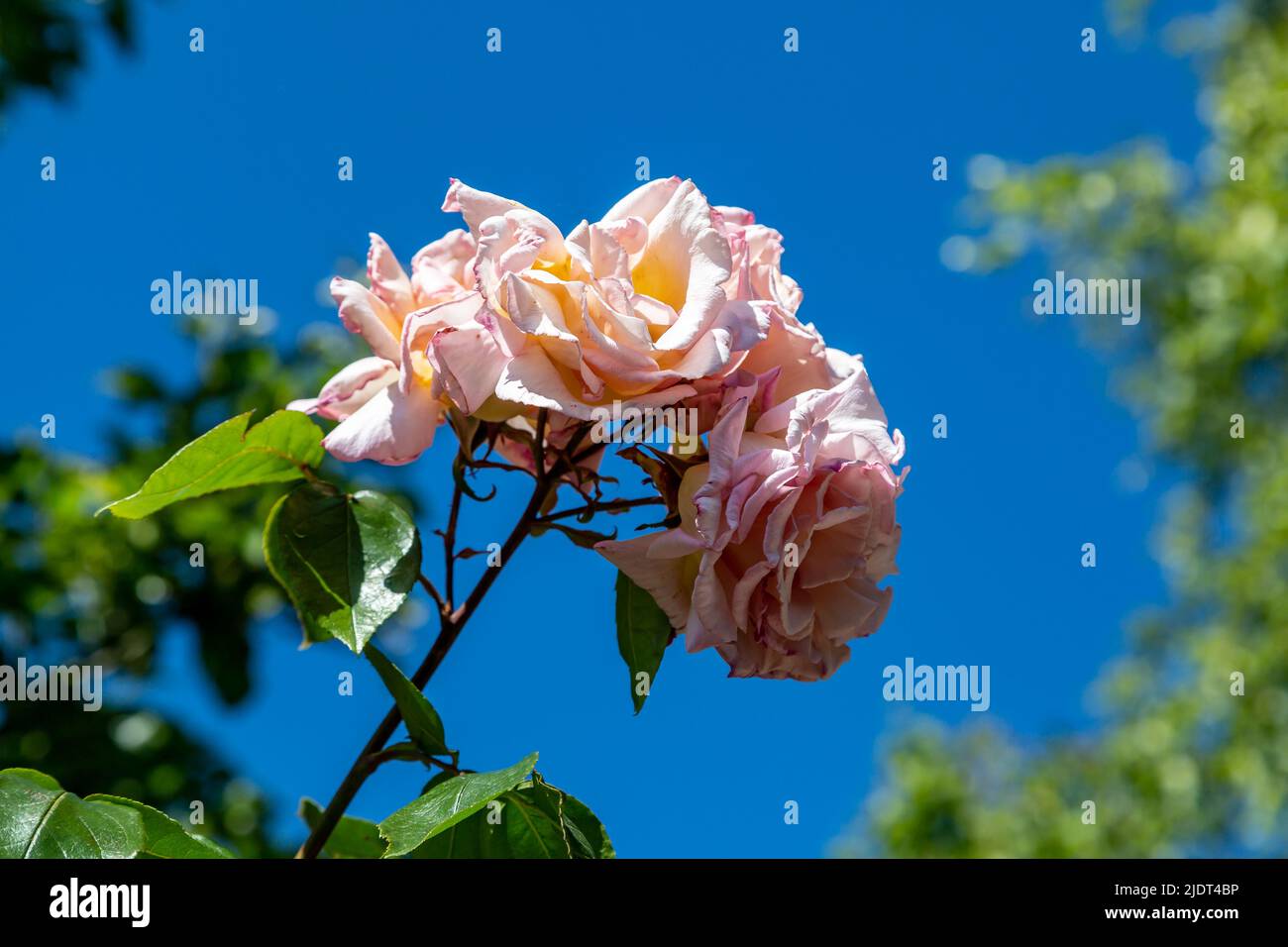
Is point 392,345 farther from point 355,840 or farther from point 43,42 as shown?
point 43,42

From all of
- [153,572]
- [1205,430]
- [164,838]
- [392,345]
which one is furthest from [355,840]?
[1205,430]

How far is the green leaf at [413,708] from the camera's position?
0.77 metres

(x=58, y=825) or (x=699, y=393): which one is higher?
(x=699, y=393)

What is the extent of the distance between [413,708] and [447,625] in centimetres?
6

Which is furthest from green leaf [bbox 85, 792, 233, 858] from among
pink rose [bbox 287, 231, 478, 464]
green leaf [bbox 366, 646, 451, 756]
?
pink rose [bbox 287, 231, 478, 464]

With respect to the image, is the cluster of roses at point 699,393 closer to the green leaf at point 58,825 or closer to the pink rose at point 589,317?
the pink rose at point 589,317

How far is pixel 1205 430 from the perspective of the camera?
703 cm

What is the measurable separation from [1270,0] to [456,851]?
324 inches

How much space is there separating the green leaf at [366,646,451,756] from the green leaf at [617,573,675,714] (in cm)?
13

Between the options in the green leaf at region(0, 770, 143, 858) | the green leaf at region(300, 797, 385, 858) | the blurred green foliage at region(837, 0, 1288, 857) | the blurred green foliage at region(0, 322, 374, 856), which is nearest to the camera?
the green leaf at region(0, 770, 143, 858)

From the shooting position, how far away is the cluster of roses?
0.78 m

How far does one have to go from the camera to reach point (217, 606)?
235 cm

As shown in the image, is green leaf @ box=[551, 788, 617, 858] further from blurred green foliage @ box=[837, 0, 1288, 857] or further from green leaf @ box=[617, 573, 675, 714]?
blurred green foliage @ box=[837, 0, 1288, 857]

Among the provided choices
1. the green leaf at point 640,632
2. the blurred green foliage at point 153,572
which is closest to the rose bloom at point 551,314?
the green leaf at point 640,632
